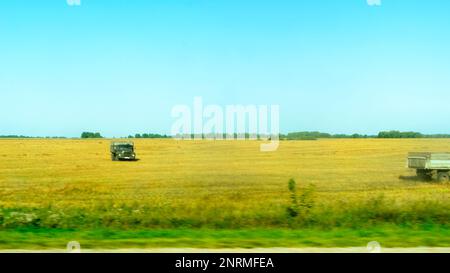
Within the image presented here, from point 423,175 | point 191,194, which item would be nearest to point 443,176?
point 423,175

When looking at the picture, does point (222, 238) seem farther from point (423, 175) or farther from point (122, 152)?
point (122, 152)

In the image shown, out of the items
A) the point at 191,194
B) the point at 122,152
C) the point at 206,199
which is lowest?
the point at 191,194

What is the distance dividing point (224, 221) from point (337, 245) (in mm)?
3666

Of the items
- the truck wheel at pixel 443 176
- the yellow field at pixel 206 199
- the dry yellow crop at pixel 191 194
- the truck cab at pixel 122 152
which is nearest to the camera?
the yellow field at pixel 206 199

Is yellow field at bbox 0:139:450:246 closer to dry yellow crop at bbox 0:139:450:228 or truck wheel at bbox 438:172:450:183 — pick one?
dry yellow crop at bbox 0:139:450:228

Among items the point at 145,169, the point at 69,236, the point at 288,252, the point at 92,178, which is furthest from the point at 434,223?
the point at 145,169

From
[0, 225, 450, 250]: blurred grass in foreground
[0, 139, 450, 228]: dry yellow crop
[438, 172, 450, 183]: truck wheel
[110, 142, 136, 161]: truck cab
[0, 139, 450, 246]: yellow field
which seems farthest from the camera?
[110, 142, 136, 161]: truck cab

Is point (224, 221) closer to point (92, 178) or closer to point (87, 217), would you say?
point (87, 217)

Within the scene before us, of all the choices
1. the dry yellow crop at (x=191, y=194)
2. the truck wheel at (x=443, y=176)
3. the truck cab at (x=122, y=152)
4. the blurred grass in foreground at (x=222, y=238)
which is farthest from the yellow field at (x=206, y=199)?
the truck cab at (x=122, y=152)

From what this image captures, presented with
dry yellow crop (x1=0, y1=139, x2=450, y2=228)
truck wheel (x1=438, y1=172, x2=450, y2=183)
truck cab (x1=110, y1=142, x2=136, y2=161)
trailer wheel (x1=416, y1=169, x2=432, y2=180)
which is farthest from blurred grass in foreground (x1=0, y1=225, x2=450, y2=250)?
truck cab (x1=110, y1=142, x2=136, y2=161)

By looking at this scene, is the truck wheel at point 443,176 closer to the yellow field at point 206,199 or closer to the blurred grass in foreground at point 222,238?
the yellow field at point 206,199

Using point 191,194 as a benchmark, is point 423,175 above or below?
above

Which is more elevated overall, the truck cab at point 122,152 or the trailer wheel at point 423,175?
the truck cab at point 122,152
